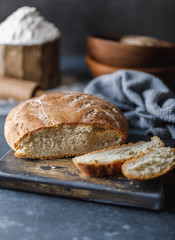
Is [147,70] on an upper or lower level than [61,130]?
upper

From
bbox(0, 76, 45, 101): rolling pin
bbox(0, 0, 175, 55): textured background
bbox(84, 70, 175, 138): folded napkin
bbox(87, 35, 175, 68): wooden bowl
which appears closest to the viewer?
bbox(84, 70, 175, 138): folded napkin

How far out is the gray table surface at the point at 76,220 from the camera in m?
1.44

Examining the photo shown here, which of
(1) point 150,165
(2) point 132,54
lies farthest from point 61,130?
(2) point 132,54

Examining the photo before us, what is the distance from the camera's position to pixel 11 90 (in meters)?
3.01

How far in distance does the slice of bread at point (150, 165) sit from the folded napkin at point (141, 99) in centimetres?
57

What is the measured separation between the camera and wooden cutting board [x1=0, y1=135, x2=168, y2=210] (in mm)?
1587

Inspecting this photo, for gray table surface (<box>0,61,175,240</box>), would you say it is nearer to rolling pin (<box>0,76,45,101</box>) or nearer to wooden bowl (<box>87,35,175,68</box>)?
rolling pin (<box>0,76,45,101</box>)

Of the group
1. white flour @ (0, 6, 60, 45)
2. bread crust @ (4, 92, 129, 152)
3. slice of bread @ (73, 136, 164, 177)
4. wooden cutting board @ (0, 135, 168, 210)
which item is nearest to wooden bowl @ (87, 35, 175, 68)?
white flour @ (0, 6, 60, 45)

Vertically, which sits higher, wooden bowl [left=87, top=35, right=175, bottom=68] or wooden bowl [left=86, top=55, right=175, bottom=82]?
wooden bowl [left=87, top=35, right=175, bottom=68]

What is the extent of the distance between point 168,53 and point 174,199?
6.06 feet

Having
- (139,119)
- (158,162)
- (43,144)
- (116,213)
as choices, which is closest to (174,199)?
(158,162)

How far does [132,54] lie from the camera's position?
122 inches

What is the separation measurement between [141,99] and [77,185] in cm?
119

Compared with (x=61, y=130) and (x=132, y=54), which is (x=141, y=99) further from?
(x=61, y=130)
